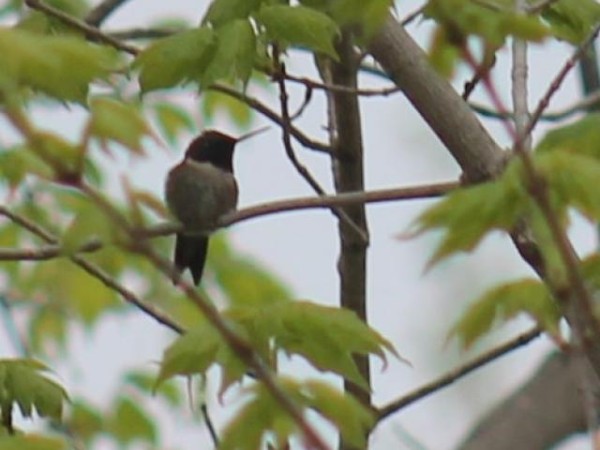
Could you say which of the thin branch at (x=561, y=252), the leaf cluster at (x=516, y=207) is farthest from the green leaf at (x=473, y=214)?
the thin branch at (x=561, y=252)

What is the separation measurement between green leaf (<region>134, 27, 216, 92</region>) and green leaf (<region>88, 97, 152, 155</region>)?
111 cm

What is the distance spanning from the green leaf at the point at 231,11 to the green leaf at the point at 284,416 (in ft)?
3.22

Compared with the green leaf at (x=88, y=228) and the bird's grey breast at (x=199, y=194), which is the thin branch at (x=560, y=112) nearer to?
the bird's grey breast at (x=199, y=194)

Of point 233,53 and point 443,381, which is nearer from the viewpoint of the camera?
point 233,53

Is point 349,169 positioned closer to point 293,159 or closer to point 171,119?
point 293,159

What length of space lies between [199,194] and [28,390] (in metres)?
0.90

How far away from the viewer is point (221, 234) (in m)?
7.29

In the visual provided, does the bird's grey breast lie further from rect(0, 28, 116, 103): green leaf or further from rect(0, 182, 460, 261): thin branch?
rect(0, 28, 116, 103): green leaf

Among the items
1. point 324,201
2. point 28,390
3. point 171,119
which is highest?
point 324,201

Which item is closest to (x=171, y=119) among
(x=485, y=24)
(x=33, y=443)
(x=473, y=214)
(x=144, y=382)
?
(x=144, y=382)

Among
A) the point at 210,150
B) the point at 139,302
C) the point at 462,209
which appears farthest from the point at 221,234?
the point at 462,209

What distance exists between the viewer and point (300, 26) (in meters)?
3.20

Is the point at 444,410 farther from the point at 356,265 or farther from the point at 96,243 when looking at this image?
the point at 96,243

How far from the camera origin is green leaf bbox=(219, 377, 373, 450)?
8.11 feet
